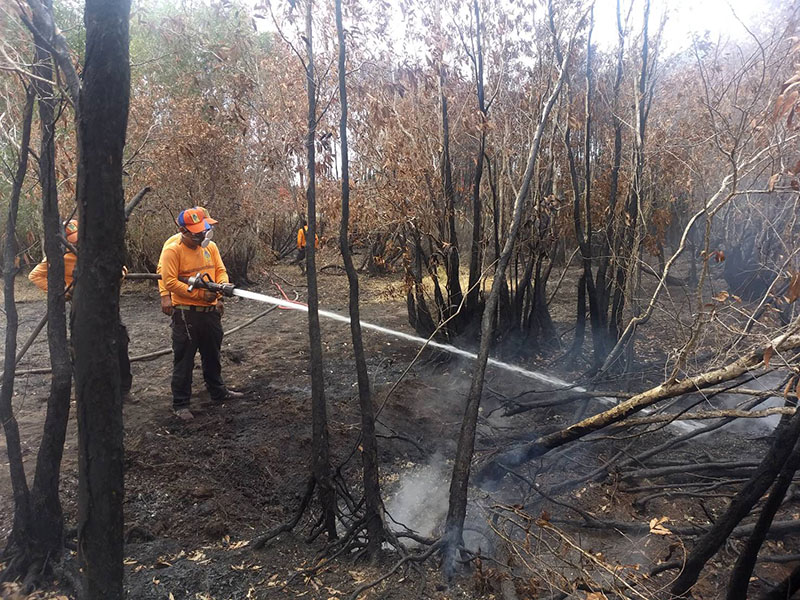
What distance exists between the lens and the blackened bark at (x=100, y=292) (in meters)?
1.72

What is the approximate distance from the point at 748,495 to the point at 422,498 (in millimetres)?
2465

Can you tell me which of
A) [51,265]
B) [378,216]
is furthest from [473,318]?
[51,265]

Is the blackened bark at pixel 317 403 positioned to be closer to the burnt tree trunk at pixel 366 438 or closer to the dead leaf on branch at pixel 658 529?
the burnt tree trunk at pixel 366 438

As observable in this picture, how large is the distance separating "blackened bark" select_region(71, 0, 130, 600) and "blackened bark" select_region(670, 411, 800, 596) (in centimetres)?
282

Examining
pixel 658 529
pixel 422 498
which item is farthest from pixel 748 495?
pixel 422 498

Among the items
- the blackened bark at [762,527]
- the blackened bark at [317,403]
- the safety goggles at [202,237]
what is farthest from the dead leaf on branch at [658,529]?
the safety goggles at [202,237]

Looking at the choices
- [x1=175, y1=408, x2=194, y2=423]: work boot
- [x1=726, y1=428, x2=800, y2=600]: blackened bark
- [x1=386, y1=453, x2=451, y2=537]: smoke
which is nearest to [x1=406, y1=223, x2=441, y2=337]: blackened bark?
[x1=386, y1=453, x2=451, y2=537]: smoke

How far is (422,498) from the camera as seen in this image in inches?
174

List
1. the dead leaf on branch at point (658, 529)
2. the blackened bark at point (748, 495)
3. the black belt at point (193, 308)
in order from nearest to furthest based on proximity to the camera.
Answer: the blackened bark at point (748, 495), the dead leaf on branch at point (658, 529), the black belt at point (193, 308)

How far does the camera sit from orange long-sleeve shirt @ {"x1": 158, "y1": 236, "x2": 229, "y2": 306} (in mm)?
4945

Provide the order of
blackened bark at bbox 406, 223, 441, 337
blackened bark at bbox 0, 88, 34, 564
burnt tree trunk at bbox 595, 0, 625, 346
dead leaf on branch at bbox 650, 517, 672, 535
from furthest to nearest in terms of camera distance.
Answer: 1. blackened bark at bbox 406, 223, 441, 337
2. burnt tree trunk at bbox 595, 0, 625, 346
3. dead leaf on branch at bbox 650, 517, 672, 535
4. blackened bark at bbox 0, 88, 34, 564

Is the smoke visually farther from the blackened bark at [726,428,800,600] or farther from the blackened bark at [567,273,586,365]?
the blackened bark at [567,273,586,365]

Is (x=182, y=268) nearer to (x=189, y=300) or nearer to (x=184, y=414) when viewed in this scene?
(x=189, y=300)

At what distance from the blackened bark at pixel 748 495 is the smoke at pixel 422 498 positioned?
1775 millimetres
